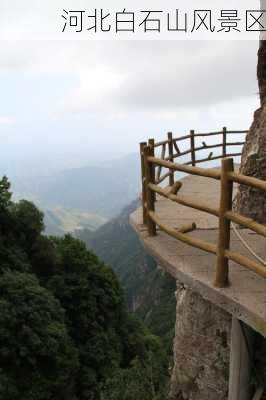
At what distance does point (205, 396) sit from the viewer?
5375 millimetres

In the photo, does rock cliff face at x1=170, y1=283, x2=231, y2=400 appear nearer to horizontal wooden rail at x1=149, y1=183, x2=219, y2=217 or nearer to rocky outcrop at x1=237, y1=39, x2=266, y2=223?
rocky outcrop at x1=237, y1=39, x2=266, y2=223

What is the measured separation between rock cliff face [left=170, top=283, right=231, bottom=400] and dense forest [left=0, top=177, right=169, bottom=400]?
641 centimetres

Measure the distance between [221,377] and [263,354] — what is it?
1.17 metres

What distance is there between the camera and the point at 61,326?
18297 mm

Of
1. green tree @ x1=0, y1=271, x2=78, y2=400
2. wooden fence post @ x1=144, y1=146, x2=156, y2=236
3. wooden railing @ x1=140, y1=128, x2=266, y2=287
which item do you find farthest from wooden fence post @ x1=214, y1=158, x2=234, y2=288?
green tree @ x1=0, y1=271, x2=78, y2=400

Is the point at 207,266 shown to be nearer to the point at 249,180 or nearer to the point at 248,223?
the point at 248,223

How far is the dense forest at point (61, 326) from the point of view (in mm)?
16338

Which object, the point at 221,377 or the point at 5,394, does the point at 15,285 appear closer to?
the point at 5,394

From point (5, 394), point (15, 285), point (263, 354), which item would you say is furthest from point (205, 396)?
point (15, 285)

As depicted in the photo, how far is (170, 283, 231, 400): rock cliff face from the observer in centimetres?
512

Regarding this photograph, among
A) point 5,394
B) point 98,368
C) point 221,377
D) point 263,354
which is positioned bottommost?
point 98,368


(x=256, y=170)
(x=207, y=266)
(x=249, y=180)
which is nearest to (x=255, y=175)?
(x=256, y=170)

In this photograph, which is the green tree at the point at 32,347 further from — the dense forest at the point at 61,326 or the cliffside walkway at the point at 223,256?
the cliffside walkway at the point at 223,256

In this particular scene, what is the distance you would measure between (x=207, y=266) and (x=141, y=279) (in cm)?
7380
